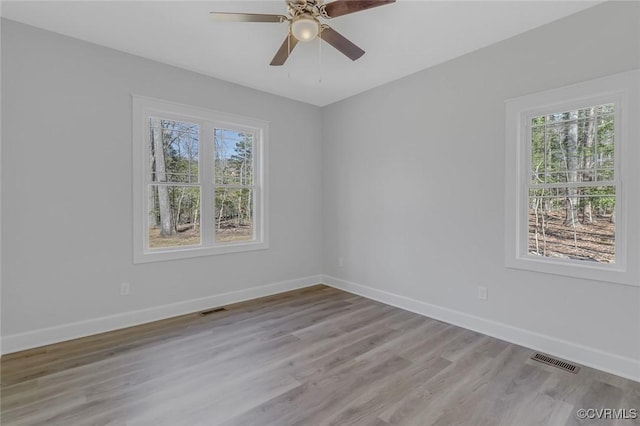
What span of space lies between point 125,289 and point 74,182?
1185 millimetres

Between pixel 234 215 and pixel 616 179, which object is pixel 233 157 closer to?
pixel 234 215

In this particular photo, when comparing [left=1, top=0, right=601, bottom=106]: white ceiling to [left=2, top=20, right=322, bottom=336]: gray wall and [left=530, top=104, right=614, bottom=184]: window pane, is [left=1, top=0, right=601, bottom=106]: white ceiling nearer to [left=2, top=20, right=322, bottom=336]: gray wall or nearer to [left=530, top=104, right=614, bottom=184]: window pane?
[left=2, top=20, right=322, bottom=336]: gray wall

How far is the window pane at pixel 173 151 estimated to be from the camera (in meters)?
3.46

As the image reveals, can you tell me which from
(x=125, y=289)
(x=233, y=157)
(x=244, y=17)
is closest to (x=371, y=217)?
(x=233, y=157)

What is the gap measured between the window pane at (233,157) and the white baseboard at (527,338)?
243 cm

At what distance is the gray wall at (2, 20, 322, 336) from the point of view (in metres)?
2.66

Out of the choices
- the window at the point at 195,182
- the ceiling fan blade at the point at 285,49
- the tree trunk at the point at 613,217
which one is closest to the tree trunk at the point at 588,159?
Result: the tree trunk at the point at 613,217

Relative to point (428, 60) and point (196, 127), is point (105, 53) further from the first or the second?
point (428, 60)

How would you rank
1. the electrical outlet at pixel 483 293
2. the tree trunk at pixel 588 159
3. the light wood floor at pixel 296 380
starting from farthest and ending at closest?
the electrical outlet at pixel 483 293
the tree trunk at pixel 588 159
the light wood floor at pixel 296 380

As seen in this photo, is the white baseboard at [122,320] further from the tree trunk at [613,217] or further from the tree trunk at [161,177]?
the tree trunk at [613,217]

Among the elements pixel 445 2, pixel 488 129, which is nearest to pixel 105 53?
pixel 445 2

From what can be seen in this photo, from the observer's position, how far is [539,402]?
200 centimetres

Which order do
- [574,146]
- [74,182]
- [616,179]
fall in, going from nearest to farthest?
[616,179]
[574,146]
[74,182]

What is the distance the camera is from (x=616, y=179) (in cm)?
237
